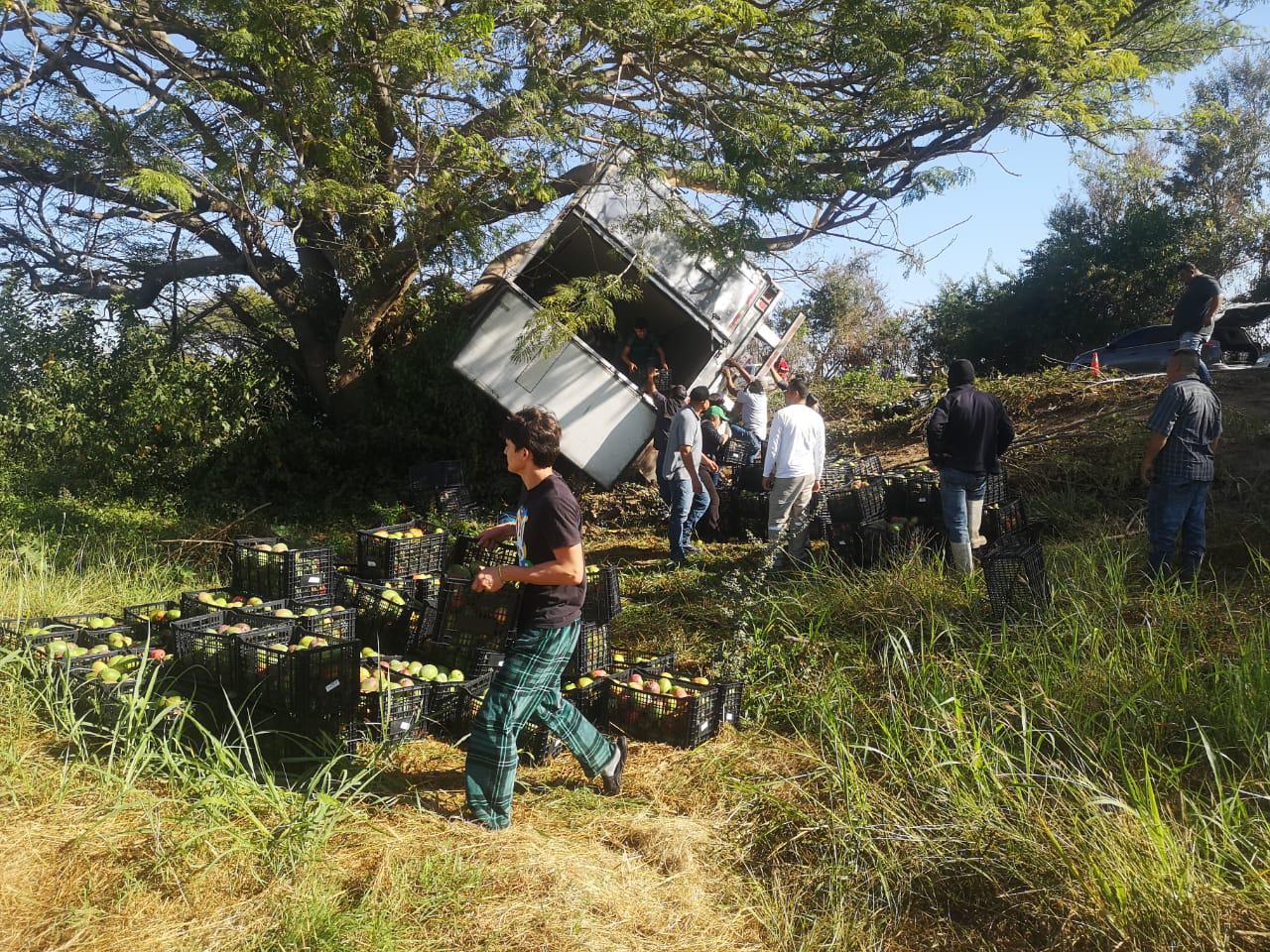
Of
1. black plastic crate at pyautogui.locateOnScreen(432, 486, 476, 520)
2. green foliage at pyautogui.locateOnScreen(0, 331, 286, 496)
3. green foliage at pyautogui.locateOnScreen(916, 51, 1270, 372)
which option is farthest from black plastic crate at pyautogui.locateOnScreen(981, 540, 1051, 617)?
green foliage at pyautogui.locateOnScreen(916, 51, 1270, 372)

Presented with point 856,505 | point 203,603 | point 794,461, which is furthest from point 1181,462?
point 203,603

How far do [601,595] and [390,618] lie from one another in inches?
55.3

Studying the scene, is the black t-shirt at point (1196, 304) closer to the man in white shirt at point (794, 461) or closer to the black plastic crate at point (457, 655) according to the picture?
the man in white shirt at point (794, 461)

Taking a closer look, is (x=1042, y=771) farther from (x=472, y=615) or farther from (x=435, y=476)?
(x=435, y=476)

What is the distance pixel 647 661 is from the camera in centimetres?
566

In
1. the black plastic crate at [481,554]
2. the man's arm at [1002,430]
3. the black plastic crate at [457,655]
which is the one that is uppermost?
the man's arm at [1002,430]

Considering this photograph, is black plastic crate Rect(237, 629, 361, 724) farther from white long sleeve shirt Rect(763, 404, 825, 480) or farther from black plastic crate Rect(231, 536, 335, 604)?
white long sleeve shirt Rect(763, 404, 825, 480)

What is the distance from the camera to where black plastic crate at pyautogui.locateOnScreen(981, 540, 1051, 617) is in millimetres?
5465

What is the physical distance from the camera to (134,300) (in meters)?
11.9

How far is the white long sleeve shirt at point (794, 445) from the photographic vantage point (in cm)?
791

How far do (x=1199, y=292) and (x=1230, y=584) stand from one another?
3.16m

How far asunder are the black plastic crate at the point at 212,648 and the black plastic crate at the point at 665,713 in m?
1.96

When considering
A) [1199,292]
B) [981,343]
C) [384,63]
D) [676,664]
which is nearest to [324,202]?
[384,63]

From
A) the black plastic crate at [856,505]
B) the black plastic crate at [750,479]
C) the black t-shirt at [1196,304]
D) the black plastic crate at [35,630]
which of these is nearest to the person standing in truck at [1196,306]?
the black t-shirt at [1196,304]
